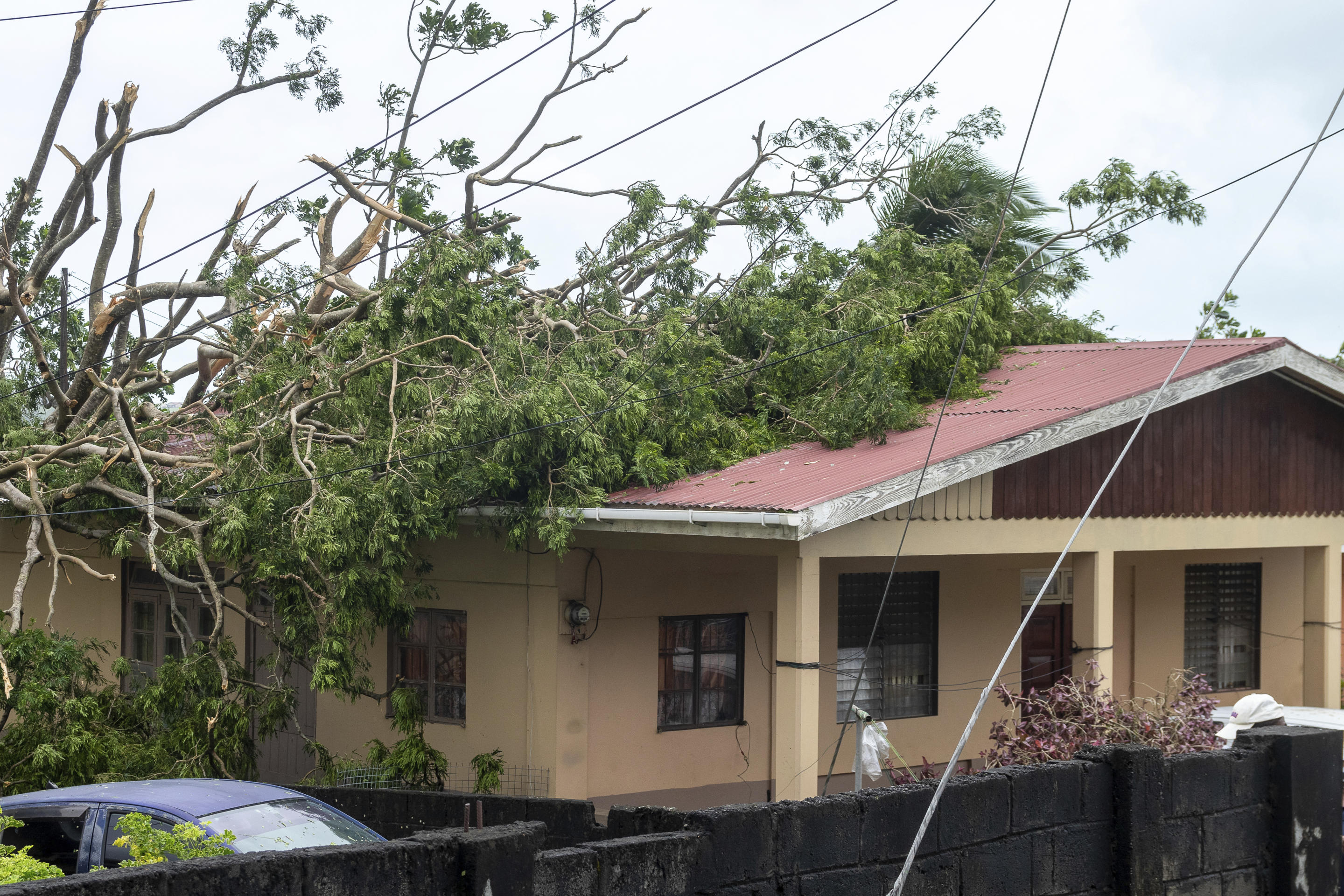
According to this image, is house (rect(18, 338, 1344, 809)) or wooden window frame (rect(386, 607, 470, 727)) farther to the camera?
wooden window frame (rect(386, 607, 470, 727))

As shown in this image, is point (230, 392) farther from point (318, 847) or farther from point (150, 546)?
point (318, 847)

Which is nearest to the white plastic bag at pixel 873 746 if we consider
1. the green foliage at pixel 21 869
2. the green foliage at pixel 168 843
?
the green foliage at pixel 168 843

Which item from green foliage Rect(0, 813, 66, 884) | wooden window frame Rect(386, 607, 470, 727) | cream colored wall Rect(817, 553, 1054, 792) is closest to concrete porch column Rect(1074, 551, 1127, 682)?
cream colored wall Rect(817, 553, 1054, 792)

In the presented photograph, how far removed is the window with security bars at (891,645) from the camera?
1378 cm

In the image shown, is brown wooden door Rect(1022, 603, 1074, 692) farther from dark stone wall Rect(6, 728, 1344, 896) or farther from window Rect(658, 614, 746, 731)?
dark stone wall Rect(6, 728, 1344, 896)

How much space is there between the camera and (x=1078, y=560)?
37.6ft

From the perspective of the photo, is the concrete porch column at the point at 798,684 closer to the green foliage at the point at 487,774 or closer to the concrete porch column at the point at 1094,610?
the concrete porch column at the point at 1094,610

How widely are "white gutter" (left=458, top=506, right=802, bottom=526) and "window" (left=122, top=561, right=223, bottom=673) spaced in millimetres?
5970

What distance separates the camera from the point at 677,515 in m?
9.80

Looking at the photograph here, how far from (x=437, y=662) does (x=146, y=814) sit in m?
6.35

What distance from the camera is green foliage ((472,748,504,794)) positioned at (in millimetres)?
11500

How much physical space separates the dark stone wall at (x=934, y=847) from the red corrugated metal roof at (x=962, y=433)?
102 inches

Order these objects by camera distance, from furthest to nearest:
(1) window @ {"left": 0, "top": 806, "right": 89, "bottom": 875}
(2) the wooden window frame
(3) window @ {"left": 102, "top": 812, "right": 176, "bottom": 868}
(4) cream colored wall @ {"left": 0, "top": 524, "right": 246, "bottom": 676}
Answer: (4) cream colored wall @ {"left": 0, "top": 524, "right": 246, "bottom": 676}
(2) the wooden window frame
(1) window @ {"left": 0, "top": 806, "right": 89, "bottom": 875}
(3) window @ {"left": 102, "top": 812, "right": 176, "bottom": 868}

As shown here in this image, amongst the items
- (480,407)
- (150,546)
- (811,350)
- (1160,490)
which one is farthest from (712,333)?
(150,546)
